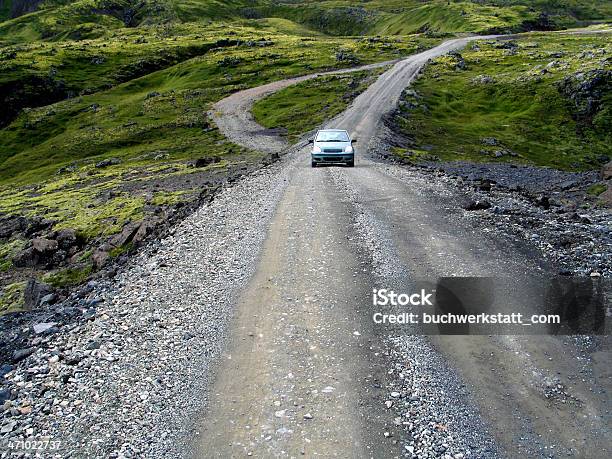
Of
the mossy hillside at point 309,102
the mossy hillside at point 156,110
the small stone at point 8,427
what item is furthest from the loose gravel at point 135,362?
the mossy hillside at point 309,102

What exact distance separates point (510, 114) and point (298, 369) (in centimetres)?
7176

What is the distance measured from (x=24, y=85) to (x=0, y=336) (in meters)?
110

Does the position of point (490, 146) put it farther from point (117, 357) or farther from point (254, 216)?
point (117, 357)

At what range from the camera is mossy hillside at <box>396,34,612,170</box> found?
57.6 m

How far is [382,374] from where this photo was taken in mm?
9930

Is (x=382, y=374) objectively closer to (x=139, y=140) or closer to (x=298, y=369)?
(x=298, y=369)

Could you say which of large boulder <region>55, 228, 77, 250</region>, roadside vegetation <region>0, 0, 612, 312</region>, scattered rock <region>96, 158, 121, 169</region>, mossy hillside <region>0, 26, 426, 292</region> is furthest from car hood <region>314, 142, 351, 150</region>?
scattered rock <region>96, 158, 121, 169</region>

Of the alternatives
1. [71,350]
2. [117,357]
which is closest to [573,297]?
[117,357]

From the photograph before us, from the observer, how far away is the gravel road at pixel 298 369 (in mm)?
8305

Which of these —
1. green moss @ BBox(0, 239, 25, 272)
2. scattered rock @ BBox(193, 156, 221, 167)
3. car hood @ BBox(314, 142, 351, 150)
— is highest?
car hood @ BBox(314, 142, 351, 150)

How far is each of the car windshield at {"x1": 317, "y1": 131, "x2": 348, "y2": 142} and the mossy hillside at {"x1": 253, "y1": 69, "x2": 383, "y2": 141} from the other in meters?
22.6

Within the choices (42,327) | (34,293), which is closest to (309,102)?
(34,293)

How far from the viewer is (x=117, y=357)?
36.3ft

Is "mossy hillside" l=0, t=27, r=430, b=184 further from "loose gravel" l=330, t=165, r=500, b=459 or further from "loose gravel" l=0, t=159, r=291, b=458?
"loose gravel" l=330, t=165, r=500, b=459
